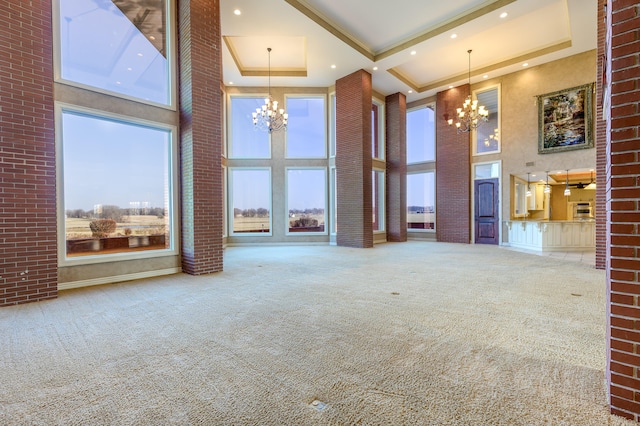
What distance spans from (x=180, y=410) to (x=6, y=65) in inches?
182

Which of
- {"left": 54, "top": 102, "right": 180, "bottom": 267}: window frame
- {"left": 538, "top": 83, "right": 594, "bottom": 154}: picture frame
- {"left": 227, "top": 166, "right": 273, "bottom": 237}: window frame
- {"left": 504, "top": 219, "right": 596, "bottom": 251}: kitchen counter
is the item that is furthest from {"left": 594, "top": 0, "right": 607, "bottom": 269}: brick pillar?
{"left": 227, "top": 166, "right": 273, "bottom": 237}: window frame

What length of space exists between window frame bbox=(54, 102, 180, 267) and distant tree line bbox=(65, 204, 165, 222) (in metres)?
0.19

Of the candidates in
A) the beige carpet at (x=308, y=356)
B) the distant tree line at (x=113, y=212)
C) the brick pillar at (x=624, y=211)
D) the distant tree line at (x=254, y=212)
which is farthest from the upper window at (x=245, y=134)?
the brick pillar at (x=624, y=211)

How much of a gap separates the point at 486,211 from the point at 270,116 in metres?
7.82

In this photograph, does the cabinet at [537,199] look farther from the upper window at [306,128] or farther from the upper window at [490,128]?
the upper window at [306,128]

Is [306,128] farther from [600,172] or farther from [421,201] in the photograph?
[600,172]

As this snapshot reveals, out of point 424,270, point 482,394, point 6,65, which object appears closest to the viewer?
point 482,394

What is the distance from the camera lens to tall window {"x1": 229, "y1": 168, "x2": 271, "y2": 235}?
9844 mm

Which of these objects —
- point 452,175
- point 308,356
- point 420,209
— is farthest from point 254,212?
point 308,356

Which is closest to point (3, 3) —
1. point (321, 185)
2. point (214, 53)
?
point (214, 53)

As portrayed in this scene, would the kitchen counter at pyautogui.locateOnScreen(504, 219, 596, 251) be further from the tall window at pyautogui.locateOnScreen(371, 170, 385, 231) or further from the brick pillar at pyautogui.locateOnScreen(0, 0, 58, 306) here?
the brick pillar at pyautogui.locateOnScreen(0, 0, 58, 306)

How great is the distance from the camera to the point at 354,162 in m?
8.89

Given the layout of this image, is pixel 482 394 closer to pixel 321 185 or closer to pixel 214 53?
pixel 214 53

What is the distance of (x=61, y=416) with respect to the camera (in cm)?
153
